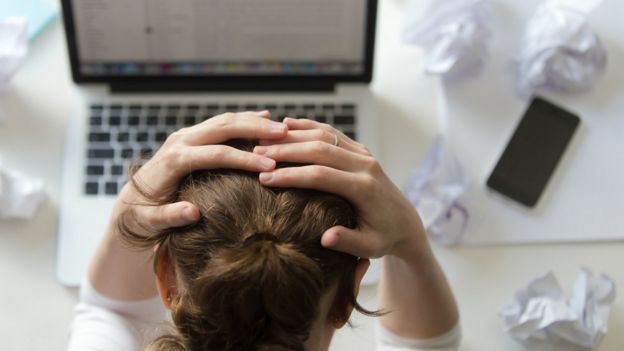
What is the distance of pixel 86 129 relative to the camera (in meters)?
0.85

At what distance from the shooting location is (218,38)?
0.84 metres

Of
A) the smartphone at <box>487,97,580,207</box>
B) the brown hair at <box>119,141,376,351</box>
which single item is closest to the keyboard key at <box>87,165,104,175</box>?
the brown hair at <box>119,141,376,351</box>

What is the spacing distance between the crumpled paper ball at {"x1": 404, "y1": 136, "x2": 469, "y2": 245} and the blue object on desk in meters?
0.48

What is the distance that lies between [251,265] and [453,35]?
0.48 m

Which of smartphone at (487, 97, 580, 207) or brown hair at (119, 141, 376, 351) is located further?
smartphone at (487, 97, 580, 207)

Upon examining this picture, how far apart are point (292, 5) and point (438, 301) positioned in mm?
345

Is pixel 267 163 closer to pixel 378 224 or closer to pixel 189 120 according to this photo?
pixel 378 224

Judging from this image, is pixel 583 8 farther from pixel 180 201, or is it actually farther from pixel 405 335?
pixel 180 201

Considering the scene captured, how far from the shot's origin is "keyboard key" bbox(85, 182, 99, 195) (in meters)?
0.82

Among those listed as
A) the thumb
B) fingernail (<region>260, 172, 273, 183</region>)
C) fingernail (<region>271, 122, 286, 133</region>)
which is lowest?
the thumb

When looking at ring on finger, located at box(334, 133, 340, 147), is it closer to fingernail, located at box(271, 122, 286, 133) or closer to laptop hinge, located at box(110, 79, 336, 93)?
fingernail, located at box(271, 122, 286, 133)

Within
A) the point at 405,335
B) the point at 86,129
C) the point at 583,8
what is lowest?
the point at 405,335

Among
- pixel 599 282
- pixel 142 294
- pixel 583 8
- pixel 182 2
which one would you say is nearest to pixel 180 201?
pixel 142 294

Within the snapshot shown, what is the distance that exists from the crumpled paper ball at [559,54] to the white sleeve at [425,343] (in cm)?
31
